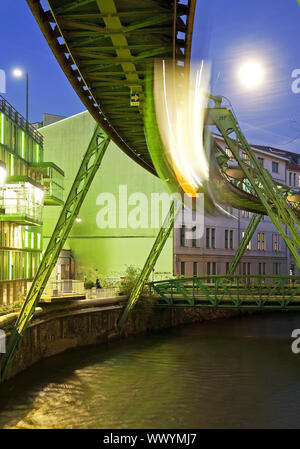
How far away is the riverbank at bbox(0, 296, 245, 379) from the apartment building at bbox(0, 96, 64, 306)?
356cm

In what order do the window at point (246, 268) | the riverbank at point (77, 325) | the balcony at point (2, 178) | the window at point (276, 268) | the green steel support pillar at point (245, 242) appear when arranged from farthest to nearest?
the window at point (276, 268) → the window at point (246, 268) → the green steel support pillar at point (245, 242) → the balcony at point (2, 178) → the riverbank at point (77, 325)

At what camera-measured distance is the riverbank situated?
23.5m

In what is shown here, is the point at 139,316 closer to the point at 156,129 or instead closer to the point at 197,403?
the point at 197,403

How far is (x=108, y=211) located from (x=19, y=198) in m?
20.7

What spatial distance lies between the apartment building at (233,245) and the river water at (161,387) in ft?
60.1

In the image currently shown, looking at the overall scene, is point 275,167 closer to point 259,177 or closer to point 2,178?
point 259,177

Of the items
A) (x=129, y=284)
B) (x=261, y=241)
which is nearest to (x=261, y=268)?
(x=261, y=241)

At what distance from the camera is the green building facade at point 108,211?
47.6 meters

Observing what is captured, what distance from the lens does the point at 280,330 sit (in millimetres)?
39250

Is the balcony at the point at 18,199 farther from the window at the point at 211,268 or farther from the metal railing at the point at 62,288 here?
the window at the point at 211,268

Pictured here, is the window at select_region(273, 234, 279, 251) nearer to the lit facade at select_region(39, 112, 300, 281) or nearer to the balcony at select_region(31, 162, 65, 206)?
the lit facade at select_region(39, 112, 300, 281)

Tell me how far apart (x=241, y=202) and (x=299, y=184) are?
42980 mm

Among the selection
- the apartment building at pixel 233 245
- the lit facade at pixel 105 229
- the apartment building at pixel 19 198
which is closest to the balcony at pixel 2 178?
the apartment building at pixel 19 198

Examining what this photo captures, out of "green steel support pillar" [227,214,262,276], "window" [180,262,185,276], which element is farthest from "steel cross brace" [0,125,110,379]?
"window" [180,262,185,276]
